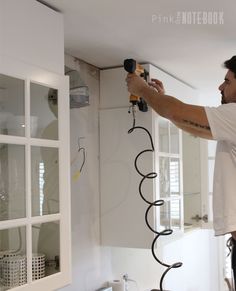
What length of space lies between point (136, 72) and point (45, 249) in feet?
3.13

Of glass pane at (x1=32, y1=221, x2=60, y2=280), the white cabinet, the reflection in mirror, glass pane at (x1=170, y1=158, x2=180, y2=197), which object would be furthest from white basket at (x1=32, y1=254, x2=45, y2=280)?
the reflection in mirror

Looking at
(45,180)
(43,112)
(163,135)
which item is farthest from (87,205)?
(43,112)

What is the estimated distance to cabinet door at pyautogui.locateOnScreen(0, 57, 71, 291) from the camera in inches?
58.6

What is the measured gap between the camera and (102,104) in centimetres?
266

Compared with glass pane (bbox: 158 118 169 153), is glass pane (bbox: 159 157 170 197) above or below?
below

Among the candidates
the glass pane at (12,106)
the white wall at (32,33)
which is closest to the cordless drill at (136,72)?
the white wall at (32,33)

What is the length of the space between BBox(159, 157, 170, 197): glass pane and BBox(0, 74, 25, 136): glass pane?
1.31 m

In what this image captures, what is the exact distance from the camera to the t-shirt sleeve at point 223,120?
4.65 ft

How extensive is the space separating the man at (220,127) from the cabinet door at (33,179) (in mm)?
392

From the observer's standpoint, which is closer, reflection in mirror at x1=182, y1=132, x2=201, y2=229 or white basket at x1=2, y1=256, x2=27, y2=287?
white basket at x1=2, y1=256, x2=27, y2=287

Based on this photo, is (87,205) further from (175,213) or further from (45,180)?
(45,180)

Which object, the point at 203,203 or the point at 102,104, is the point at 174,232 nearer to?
the point at 203,203

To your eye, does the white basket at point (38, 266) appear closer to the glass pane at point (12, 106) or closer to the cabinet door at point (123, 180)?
the glass pane at point (12, 106)

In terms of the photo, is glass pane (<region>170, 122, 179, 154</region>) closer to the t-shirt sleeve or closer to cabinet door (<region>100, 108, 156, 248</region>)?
cabinet door (<region>100, 108, 156, 248</region>)
